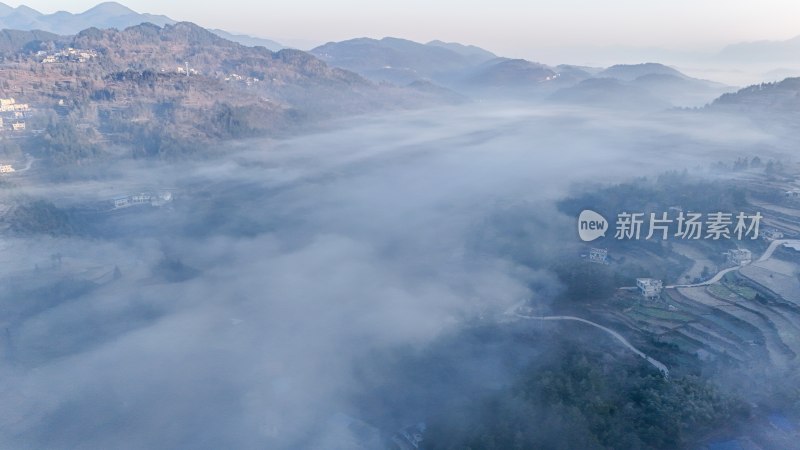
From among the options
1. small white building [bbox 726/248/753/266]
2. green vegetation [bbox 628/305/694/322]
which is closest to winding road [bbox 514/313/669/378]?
green vegetation [bbox 628/305/694/322]

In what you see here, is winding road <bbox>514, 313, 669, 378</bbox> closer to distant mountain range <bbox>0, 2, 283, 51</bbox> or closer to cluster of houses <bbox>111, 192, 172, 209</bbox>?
cluster of houses <bbox>111, 192, 172, 209</bbox>

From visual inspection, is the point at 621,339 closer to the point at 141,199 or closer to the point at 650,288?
the point at 650,288

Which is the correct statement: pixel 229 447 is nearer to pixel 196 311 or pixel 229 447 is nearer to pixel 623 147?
pixel 196 311

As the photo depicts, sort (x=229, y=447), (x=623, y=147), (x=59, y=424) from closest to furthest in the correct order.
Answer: (x=229, y=447)
(x=59, y=424)
(x=623, y=147)

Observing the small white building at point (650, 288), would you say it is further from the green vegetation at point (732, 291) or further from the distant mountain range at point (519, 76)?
the distant mountain range at point (519, 76)

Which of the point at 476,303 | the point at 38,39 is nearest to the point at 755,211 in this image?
the point at 476,303

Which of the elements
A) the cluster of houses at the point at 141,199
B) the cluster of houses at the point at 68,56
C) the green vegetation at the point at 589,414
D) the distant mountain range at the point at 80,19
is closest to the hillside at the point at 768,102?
the green vegetation at the point at 589,414
